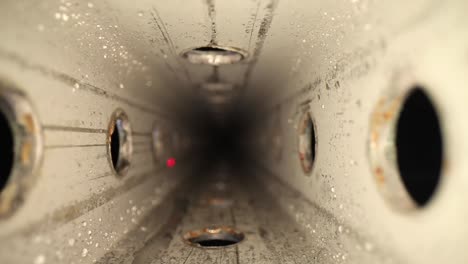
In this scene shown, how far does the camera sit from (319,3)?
7.26 feet

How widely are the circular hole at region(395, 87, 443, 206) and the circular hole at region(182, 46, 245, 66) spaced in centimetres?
201

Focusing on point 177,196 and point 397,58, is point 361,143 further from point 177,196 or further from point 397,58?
point 177,196

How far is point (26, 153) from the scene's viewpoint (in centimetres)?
183

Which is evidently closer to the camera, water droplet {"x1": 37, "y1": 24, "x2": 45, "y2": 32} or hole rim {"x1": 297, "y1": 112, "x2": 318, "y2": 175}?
water droplet {"x1": 37, "y1": 24, "x2": 45, "y2": 32}

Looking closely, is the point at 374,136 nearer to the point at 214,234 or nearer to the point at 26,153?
the point at 26,153

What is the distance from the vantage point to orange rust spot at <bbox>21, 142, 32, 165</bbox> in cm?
182

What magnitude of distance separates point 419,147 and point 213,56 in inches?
113

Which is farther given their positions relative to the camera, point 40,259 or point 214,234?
point 214,234

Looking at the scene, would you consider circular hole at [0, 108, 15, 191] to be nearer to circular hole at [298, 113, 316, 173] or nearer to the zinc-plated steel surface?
the zinc-plated steel surface

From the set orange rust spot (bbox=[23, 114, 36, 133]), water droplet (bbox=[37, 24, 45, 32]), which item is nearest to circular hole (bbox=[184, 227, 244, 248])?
orange rust spot (bbox=[23, 114, 36, 133])

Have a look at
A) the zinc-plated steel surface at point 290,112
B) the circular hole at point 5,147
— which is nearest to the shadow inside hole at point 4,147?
the circular hole at point 5,147

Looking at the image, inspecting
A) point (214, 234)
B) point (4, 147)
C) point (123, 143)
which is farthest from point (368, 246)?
point (123, 143)

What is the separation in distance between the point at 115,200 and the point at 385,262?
2.44 meters

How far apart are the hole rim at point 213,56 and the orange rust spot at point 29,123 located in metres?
1.96
